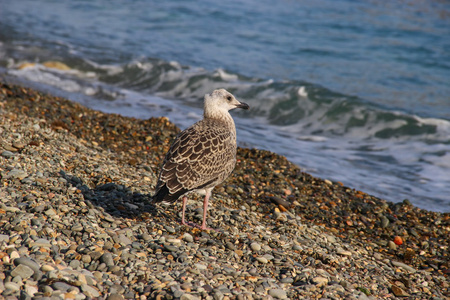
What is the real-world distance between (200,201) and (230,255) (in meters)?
1.54

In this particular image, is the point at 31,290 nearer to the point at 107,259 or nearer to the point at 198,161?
the point at 107,259

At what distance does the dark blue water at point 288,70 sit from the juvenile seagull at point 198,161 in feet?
13.0

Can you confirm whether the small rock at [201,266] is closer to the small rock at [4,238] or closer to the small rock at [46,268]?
the small rock at [46,268]

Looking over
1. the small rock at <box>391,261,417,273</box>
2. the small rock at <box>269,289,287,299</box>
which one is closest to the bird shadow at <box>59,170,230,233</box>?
the small rock at <box>269,289,287,299</box>

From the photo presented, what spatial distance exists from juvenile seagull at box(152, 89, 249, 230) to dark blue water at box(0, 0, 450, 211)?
3955 millimetres

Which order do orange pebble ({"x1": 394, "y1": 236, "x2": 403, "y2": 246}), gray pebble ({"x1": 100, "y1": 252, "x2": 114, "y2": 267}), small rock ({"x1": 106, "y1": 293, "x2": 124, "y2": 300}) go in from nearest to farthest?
small rock ({"x1": 106, "y1": 293, "x2": 124, "y2": 300})
gray pebble ({"x1": 100, "y1": 252, "x2": 114, "y2": 267})
orange pebble ({"x1": 394, "y1": 236, "x2": 403, "y2": 246})

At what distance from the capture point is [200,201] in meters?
6.77

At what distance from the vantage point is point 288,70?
17281 mm

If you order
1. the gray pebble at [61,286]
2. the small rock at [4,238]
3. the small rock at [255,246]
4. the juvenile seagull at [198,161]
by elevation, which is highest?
the juvenile seagull at [198,161]

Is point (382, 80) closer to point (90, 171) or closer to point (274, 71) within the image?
point (274, 71)

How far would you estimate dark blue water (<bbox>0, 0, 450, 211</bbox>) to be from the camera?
11.4 meters

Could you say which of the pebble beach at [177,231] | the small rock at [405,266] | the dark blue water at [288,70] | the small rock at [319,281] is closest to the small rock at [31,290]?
the pebble beach at [177,231]

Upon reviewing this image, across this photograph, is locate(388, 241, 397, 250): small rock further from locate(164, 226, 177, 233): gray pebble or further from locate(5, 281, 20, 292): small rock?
locate(5, 281, 20, 292): small rock

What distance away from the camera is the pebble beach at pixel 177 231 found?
4.45 meters
